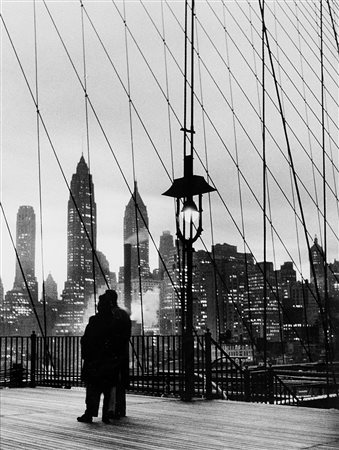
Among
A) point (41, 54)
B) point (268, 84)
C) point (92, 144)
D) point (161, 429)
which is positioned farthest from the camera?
point (92, 144)

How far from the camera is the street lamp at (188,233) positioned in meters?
8.84

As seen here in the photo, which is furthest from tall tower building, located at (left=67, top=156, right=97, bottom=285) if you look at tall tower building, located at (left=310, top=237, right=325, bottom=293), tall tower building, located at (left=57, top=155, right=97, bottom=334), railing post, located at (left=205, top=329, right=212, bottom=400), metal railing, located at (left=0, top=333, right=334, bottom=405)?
railing post, located at (left=205, top=329, right=212, bottom=400)

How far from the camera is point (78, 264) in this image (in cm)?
15900

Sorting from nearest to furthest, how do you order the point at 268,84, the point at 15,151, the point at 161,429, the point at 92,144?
the point at 161,429
the point at 268,84
the point at 15,151
the point at 92,144

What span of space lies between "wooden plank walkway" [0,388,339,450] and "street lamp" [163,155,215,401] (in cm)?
47

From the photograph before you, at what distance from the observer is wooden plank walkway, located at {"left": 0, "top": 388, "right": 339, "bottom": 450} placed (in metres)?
5.22

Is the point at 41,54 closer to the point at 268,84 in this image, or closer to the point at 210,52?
the point at 210,52

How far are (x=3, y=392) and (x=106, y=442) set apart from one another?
5452mm

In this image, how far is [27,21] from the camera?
40500 mm

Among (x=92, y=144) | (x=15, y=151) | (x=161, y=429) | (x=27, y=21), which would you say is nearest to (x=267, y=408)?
(x=161, y=429)

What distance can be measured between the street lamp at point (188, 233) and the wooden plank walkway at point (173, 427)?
472 millimetres

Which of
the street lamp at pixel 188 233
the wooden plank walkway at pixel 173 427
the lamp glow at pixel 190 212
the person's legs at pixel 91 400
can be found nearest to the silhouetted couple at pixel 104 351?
the person's legs at pixel 91 400

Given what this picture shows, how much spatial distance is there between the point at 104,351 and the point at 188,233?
325cm

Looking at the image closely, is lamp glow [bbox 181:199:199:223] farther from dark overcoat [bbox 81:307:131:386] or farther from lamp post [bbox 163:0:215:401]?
dark overcoat [bbox 81:307:131:386]
